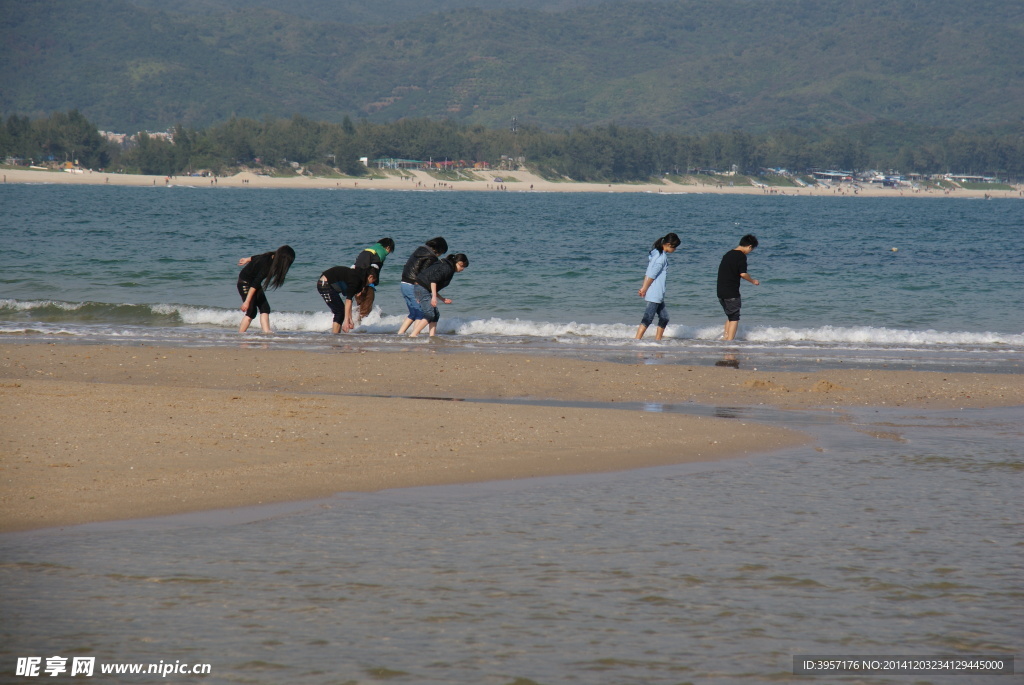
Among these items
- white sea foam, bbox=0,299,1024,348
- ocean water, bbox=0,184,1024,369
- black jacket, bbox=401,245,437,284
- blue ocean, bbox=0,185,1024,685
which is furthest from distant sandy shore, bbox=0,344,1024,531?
white sea foam, bbox=0,299,1024,348

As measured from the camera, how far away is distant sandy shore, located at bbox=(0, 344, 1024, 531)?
21.1ft

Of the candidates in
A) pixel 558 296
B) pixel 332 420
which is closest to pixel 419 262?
pixel 332 420

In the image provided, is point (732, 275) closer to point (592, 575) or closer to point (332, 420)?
point (332, 420)

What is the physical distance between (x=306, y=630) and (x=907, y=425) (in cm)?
680

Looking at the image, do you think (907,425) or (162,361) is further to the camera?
(162,361)

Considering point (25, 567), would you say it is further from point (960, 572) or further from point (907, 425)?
point (907, 425)

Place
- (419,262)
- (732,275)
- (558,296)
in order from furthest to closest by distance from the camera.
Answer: (558,296)
(732,275)
(419,262)

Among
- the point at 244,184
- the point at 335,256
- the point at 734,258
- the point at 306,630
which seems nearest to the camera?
the point at 306,630

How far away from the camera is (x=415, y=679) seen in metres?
3.71

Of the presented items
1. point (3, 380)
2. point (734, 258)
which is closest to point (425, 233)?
point (734, 258)

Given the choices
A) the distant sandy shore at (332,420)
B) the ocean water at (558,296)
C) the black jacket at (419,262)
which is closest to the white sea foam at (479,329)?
the ocean water at (558,296)

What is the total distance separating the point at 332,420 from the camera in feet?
27.9

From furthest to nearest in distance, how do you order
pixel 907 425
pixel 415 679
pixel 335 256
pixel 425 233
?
pixel 425 233, pixel 335 256, pixel 907 425, pixel 415 679

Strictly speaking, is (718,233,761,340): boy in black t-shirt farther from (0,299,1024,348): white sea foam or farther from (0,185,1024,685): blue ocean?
(0,185,1024,685): blue ocean
